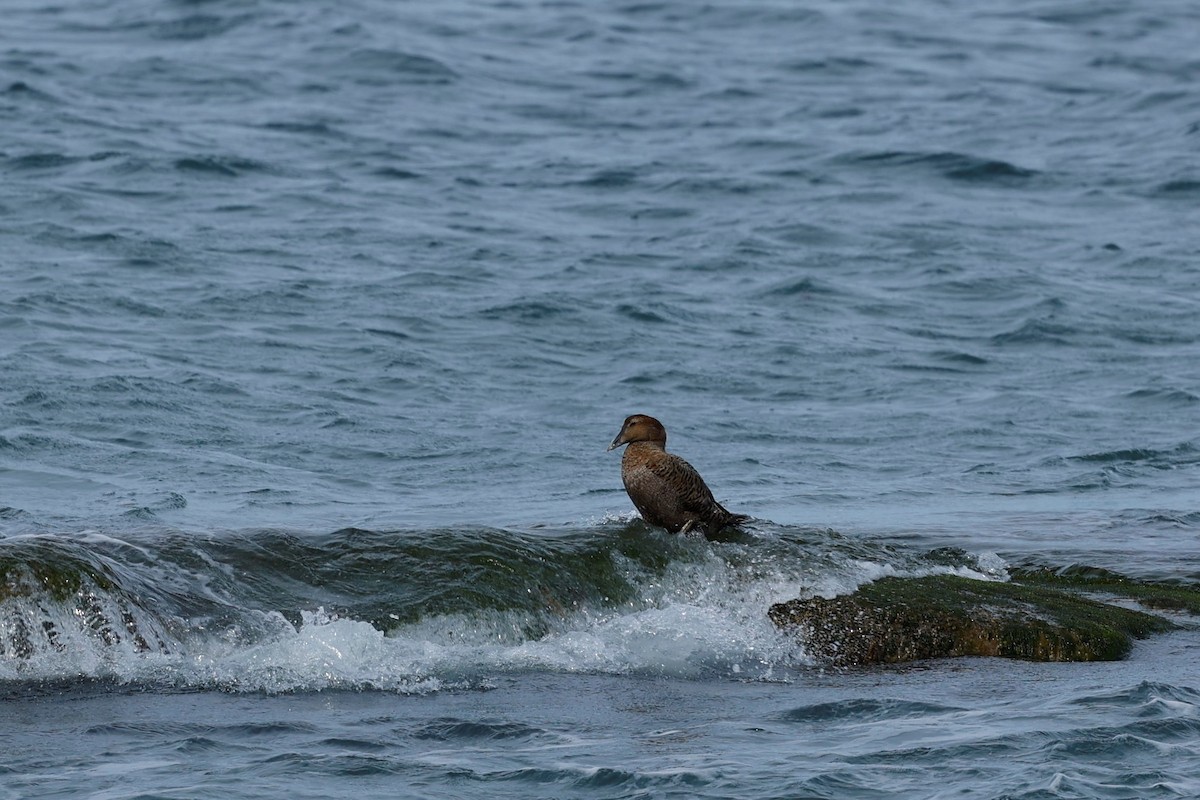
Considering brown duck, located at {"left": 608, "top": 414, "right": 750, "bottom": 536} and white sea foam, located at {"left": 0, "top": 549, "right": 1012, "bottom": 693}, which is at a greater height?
brown duck, located at {"left": 608, "top": 414, "right": 750, "bottom": 536}

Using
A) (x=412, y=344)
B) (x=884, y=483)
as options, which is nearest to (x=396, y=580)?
(x=884, y=483)

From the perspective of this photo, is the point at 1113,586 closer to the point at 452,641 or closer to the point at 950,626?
the point at 950,626

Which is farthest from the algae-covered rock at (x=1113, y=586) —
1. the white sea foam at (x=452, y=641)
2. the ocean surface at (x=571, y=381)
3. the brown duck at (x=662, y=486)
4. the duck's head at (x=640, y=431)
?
the duck's head at (x=640, y=431)

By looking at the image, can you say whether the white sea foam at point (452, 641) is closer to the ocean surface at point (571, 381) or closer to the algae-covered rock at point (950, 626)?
the ocean surface at point (571, 381)

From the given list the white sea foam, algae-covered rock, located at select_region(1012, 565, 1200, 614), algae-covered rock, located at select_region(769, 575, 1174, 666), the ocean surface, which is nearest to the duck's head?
the ocean surface

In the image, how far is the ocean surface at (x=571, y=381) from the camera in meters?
7.21

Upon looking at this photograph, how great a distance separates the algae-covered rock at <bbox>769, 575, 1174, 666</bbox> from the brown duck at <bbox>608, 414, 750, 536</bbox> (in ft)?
2.39

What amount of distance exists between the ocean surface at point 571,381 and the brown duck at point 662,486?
133 millimetres

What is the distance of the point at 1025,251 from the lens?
2130 centimetres

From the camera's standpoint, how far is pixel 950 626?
866 cm

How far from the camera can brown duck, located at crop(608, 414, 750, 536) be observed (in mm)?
9086

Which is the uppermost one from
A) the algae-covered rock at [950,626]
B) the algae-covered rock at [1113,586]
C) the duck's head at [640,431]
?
the duck's head at [640,431]

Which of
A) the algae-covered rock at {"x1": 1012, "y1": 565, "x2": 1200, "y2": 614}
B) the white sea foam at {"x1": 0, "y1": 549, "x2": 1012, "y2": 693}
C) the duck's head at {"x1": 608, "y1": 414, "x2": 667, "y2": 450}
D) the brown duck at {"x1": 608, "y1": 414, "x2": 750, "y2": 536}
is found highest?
the duck's head at {"x1": 608, "y1": 414, "x2": 667, "y2": 450}

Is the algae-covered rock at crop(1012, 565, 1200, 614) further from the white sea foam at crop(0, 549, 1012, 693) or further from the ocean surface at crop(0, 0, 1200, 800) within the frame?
the white sea foam at crop(0, 549, 1012, 693)
